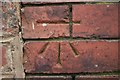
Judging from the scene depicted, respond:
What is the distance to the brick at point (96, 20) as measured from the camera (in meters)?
0.80

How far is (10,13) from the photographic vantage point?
811mm

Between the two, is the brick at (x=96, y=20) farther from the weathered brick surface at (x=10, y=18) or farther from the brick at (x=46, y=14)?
the weathered brick surface at (x=10, y=18)

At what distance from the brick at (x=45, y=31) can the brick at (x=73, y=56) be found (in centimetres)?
2

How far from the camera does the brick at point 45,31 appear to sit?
0.80 meters

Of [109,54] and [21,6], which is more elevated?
[21,6]

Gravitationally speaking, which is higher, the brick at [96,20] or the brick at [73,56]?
the brick at [96,20]

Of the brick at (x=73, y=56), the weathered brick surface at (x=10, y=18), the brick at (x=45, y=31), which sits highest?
the weathered brick surface at (x=10, y=18)

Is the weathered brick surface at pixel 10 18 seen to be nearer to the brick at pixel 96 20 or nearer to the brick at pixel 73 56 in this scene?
the brick at pixel 73 56

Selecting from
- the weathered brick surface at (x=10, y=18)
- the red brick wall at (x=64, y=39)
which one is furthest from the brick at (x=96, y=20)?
the weathered brick surface at (x=10, y=18)

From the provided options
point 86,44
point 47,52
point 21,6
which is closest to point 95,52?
point 86,44

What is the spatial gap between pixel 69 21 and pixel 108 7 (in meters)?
0.12

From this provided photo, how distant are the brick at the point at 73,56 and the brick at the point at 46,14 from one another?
0.22ft

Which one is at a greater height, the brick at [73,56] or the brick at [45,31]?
the brick at [45,31]

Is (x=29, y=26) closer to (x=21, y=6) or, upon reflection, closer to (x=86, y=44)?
(x=21, y=6)
